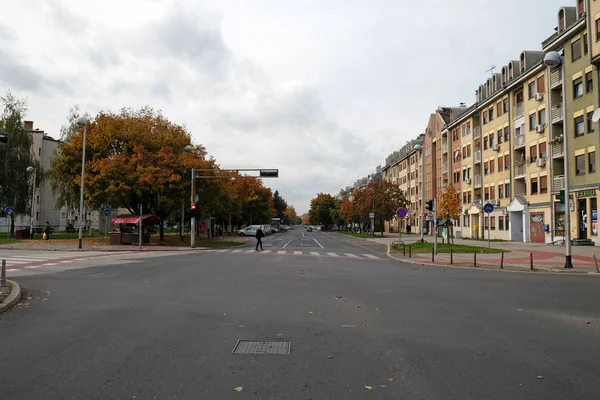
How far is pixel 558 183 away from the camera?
39.3m

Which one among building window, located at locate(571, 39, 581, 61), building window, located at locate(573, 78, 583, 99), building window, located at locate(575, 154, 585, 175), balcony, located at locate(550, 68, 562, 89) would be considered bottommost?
building window, located at locate(575, 154, 585, 175)

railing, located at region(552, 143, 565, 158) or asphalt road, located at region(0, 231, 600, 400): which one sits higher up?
railing, located at region(552, 143, 565, 158)

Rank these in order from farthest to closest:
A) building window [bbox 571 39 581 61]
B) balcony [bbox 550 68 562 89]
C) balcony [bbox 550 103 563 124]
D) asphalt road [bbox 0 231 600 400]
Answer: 1. balcony [bbox 550 103 563 124]
2. balcony [bbox 550 68 562 89]
3. building window [bbox 571 39 581 61]
4. asphalt road [bbox 0 231 600 400]

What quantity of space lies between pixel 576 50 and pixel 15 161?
1913 inches

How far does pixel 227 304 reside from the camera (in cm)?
987

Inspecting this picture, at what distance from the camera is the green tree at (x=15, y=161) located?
4381 cm

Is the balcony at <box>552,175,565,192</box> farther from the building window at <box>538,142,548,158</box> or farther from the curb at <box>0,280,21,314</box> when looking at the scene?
the curb at <box>0,280,21,314</box>

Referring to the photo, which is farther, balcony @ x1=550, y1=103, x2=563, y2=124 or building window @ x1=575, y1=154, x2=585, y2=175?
balcony @ x1=550, y1=103, x2=563, y2=124

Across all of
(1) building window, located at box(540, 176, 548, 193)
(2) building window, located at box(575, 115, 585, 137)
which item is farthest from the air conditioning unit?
(2) building window, located at box(575, 115, 585, 137)

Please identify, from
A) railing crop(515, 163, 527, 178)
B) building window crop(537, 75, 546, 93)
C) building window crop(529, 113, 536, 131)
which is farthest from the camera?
railing crop(515, 163, 527, 178)

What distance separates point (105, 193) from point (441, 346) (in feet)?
113

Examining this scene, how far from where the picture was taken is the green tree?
4381cm

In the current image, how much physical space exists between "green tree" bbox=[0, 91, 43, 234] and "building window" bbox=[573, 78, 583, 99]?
48.0 m

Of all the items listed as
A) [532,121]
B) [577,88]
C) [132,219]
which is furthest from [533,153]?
[132,219]
